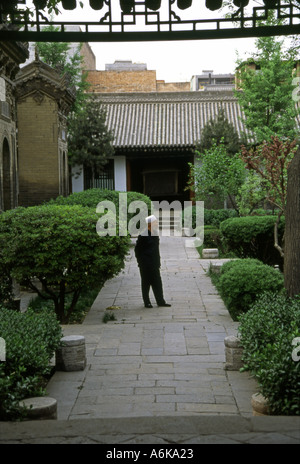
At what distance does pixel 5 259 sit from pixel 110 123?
2456 cm

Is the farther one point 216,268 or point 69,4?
point 216,268

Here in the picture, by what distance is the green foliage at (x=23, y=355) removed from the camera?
4.61 meters

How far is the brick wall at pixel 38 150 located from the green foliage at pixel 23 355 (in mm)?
11974

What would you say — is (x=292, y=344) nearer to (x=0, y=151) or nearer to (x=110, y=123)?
(x=0, y=151)

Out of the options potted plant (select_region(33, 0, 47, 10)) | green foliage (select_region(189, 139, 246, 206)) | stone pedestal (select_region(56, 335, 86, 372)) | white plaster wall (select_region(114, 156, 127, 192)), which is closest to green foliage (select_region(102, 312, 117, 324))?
stone pedestal (select_region(56, 335, 86, 372))

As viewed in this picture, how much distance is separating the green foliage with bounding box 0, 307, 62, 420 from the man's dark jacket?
4.03 m

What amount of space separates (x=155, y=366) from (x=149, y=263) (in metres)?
3.83

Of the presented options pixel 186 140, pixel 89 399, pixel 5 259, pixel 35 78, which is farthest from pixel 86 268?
pixel 186 140

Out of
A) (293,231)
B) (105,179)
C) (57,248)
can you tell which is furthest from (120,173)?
(293,231)

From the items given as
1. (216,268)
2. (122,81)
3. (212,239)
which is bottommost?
(216,268)

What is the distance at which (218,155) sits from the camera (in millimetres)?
22047

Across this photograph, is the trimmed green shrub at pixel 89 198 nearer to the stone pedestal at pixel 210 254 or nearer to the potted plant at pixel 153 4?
the stone pedestal at pixel 210 254

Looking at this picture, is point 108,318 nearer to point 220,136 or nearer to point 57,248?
point 57,248

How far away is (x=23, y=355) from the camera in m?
5.18
